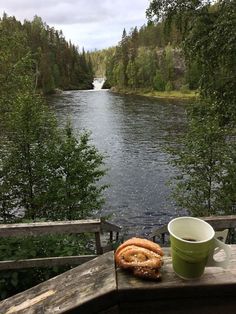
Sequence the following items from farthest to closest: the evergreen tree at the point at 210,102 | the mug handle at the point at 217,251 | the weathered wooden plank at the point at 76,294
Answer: the evergreen tree at the point at 210,102 < the mug handle at the point at 217,251 < the weathered wooden plank at the point at 76,294

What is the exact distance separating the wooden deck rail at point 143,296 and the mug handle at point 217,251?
32mm

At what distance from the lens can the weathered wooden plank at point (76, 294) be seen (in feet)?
5.76

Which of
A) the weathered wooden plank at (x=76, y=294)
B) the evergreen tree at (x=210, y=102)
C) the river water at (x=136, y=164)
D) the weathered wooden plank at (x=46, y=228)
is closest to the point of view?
the weathered wooden plank at (x=76, y=294)

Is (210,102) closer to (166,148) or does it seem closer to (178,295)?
(166,148)

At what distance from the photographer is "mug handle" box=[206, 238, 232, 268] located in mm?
1861

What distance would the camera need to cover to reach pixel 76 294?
1820 mm

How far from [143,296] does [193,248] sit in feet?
1.13

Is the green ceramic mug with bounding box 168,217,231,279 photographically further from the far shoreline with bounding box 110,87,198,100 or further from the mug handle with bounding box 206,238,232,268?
the far shoreline with bounding box 110,87,198,100

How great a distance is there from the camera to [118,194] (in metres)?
19.4

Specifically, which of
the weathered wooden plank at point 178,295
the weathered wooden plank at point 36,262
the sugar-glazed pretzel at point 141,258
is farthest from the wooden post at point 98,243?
the weathered wooden plank at point 178,295

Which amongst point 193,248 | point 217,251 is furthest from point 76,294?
point 217,251

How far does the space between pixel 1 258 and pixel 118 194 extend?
50.3 feet

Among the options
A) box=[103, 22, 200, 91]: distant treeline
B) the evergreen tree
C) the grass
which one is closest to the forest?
the evergreen tree

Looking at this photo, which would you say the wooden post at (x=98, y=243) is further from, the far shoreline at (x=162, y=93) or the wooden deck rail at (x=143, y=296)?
the far shoreline at (x=162, y=93)
